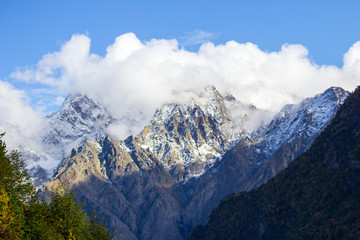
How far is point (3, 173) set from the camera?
11656cm

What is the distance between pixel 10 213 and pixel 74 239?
1330cm

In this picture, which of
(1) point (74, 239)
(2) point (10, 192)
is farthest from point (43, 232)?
(2) point (10, 192)

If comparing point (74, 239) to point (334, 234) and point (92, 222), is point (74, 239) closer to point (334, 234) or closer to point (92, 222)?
point (92, 222)

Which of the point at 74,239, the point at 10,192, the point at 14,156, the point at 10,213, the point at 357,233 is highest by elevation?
the point at 14,156

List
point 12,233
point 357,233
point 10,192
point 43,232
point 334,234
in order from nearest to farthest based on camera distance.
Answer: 1. point 12,233
2. point 43,232
3. point 10,192
4. point 357,233
5. point 334,234

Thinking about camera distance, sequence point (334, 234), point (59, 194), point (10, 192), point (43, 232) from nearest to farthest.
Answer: point (43, 232) < point (10, 192) < point (59, 194) < point (334, 234)

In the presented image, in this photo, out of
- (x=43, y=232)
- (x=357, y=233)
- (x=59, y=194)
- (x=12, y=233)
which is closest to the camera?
(x=12, y=233)

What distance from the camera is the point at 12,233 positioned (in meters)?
96.2

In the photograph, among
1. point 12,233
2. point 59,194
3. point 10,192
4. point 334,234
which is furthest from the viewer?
point 334,234

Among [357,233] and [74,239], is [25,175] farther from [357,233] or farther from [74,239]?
[357,233]

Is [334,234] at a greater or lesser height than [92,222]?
lesser

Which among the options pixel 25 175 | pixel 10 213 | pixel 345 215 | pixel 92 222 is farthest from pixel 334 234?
pixel 10 213

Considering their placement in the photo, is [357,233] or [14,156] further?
[357,233]

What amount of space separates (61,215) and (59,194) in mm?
6445
